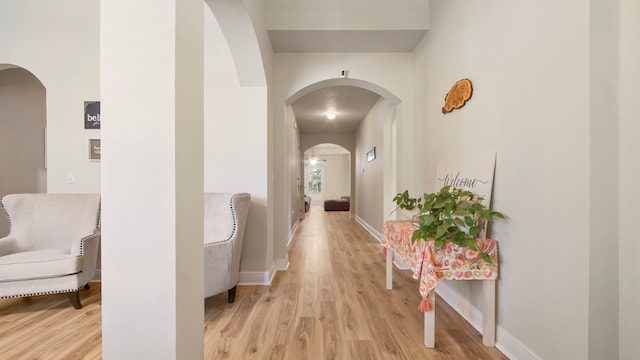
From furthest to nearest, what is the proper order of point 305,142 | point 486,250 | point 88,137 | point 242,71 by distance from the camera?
point 305,142
point 88,137
point 242,71
point 486,250

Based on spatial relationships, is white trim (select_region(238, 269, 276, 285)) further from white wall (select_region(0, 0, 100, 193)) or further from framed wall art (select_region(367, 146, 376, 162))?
framed wall art (select_region(367, 146, 376, 162))

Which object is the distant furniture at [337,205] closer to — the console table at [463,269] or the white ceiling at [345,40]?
the white ceiling at [345,40]

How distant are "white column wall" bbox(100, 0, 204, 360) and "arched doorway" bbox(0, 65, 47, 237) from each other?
13.0ft

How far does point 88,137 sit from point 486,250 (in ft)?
12.4

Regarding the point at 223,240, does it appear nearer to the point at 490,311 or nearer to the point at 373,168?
the point at 490,311

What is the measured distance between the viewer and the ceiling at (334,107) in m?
4.64

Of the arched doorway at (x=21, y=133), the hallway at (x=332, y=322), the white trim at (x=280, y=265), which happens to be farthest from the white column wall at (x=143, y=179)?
the arched doorway at (x=21, y=133)

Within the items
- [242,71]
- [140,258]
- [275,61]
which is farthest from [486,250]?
[275,61]

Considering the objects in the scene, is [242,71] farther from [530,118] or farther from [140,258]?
[530,118]

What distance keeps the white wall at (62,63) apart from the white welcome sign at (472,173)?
347cm

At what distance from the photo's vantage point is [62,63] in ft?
9.16

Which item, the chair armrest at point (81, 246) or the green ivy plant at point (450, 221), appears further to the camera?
the chair armrest at point (81, 246)

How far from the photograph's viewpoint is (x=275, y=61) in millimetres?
3020

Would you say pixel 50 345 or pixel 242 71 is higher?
pixel 242 71
